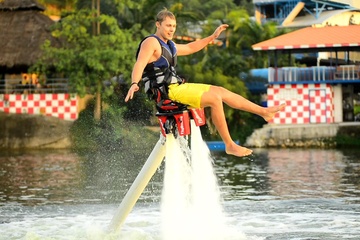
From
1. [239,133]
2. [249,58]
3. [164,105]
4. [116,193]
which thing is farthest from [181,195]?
[249,58]

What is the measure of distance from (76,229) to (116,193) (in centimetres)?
486

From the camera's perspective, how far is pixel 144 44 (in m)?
10.9

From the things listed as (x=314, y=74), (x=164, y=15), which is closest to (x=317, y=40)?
(x=314, y=74)

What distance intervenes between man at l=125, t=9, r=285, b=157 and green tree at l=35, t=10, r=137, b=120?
1069 inches

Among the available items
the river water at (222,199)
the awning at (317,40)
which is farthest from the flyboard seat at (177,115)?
the awning at (317,40)

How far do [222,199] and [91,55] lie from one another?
76.7ft

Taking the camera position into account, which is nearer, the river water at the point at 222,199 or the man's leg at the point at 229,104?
the man's leg at the point at 229,104

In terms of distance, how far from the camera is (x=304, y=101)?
39.2 metres

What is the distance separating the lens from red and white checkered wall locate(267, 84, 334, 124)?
38.8 meters

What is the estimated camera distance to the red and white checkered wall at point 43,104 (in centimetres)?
4084

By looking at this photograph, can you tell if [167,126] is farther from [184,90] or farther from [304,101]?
[304,101]

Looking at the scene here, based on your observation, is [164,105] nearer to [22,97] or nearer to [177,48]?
[177,48]

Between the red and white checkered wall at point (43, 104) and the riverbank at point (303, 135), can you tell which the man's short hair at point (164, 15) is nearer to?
the riverbank at point (303, 135)

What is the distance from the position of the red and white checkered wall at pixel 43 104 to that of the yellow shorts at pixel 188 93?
30014 millimetres
